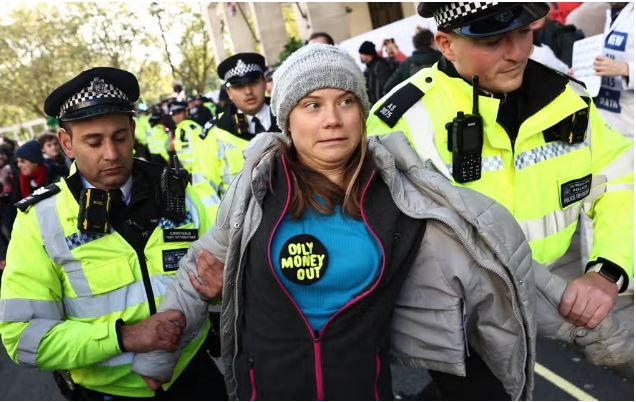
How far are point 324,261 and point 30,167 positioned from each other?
603 centimetres

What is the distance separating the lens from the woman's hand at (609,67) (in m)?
3.29

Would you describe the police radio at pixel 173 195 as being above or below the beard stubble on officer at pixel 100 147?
below

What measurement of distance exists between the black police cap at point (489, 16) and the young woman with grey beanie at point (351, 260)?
414 mm

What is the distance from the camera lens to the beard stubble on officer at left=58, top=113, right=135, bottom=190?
1.91 meters

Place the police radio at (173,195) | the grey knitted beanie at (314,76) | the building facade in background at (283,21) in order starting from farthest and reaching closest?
the building facade in background at (283,21), the police radio at (173,195), the grey knitted beanie at (314,76)

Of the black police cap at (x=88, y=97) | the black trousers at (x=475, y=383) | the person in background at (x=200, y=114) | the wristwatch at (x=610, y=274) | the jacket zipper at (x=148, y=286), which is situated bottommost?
the black trousers at (x=475, y=383)

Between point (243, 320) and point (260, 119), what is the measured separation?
117 inches

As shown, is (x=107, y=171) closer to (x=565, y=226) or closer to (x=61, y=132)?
(x=61, y=132)

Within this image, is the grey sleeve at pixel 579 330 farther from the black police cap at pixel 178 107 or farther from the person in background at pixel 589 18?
the black police cap at pixel 178 107

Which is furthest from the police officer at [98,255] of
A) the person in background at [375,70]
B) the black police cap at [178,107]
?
the black police cap at [178,107]

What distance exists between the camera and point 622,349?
1.55 metres

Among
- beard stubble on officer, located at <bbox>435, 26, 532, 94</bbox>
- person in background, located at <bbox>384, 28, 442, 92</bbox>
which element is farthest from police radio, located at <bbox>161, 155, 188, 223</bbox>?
person in background, located at <bbox>384, 28, 442, 92</bbox>

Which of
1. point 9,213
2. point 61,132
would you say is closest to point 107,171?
point 61,132

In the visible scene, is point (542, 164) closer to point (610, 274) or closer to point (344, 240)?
point (610, 274)
